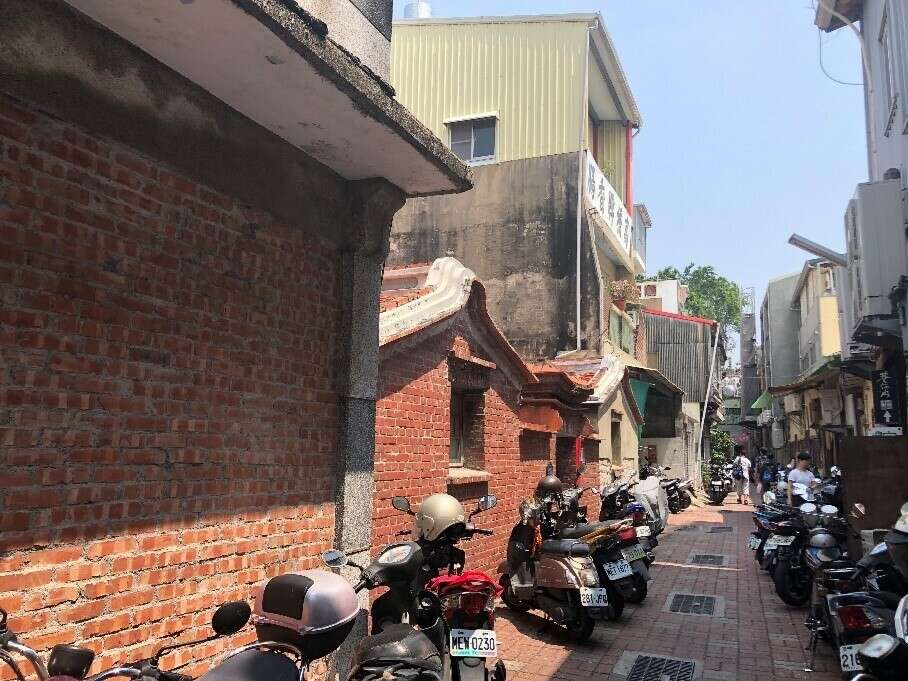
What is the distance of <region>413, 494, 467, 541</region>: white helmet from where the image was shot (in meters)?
5.03

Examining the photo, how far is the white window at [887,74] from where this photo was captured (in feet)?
32.1

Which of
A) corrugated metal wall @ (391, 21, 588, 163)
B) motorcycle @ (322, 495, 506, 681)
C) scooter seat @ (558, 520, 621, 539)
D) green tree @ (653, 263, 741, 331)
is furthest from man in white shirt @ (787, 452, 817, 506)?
green tree @ (653, 263, 741, 331)

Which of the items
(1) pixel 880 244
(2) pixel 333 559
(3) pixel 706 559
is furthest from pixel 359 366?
(3) pixel 706 559

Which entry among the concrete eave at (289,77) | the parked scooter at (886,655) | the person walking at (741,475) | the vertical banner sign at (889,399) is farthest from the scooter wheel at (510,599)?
the person walking at (741,475)

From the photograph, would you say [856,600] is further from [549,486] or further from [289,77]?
[289,77]

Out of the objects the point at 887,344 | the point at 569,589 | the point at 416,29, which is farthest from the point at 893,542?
the point at 416,29

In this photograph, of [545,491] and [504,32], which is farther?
[504,32]

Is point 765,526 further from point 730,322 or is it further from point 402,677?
point 730,322

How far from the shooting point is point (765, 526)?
30.0 feet

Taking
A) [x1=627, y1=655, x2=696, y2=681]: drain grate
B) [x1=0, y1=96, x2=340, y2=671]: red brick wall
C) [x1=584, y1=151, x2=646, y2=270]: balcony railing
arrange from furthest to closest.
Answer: [x1=584, y1=151, x2=646, y2=270]: balcony railing → [x1=627, y1=655, x2=696, y2=681]: drain grate → [x1=0, y1=96, x2=340, y2=671]: red brick wall

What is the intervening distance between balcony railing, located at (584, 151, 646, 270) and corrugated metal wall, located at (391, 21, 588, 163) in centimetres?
87

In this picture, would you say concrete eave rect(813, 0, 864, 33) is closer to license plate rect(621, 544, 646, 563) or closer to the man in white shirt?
the man in white shirt

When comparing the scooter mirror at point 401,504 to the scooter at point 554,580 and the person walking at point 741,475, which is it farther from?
the person walking at point 741,475

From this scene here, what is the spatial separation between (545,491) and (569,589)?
8.14 feet
